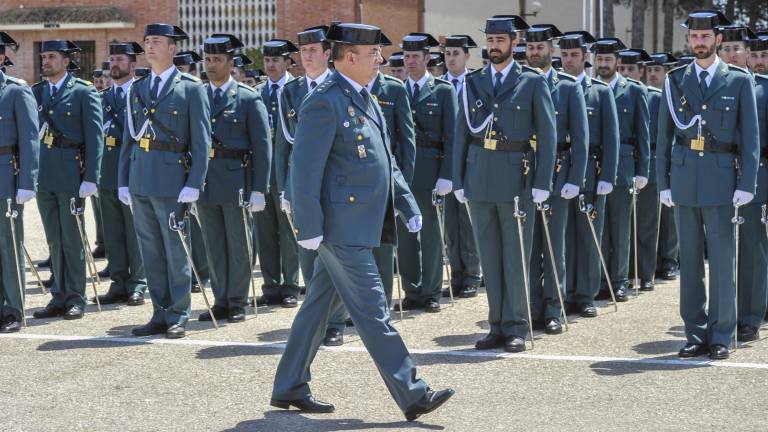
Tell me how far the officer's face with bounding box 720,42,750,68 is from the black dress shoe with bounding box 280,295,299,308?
3.95m

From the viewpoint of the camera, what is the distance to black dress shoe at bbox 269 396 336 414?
22.5 feet

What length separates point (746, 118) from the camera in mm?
8328

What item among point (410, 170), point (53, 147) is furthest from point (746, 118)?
point (53, 147)

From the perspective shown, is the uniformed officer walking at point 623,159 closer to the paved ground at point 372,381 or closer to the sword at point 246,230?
the paved ground at point 372,381

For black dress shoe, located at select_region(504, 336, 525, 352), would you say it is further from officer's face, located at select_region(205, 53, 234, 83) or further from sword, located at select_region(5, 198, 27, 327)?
sword, located at select_region(5, 198, 27, 327)

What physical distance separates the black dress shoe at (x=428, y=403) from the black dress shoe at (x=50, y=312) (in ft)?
14.7

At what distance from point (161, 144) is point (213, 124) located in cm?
93

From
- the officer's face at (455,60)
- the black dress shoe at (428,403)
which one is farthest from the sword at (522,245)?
the officer's face at (455,60)

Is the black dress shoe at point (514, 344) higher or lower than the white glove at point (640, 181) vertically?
lower

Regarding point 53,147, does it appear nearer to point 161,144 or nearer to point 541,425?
point 161,144

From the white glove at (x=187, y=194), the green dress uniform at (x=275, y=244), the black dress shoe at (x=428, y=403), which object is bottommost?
the black dress shoe at (x=428, y=403)

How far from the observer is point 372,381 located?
761 cm

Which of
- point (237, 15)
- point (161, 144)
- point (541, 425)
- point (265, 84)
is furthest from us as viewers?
point (237, 15)

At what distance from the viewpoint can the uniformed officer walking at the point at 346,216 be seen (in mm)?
6578
